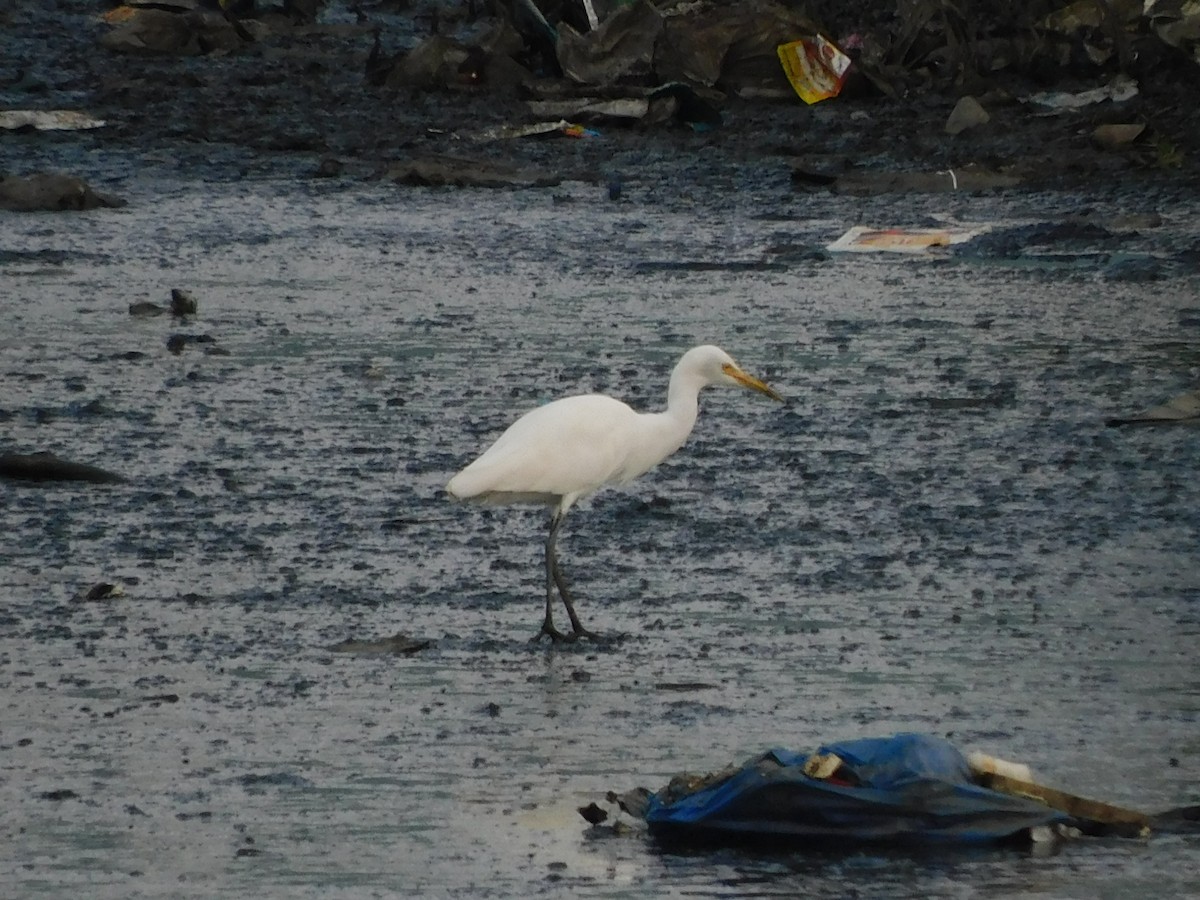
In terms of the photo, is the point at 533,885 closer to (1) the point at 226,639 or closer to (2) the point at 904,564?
(1) the point at 226,639

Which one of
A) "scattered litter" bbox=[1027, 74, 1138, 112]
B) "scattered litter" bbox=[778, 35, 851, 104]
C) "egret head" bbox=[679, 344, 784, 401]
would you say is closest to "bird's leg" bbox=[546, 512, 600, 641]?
"egret head" bbox=[679, 344, 784, 401]

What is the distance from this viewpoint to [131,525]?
8.88 meters

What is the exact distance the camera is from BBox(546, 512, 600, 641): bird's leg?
293 inches

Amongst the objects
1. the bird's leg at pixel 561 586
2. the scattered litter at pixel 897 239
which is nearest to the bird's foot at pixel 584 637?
the bird's leg at pixel 561 586

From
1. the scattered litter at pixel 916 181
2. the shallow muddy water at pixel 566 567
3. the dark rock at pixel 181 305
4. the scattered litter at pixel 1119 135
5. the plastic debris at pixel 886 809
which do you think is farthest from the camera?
the scattered litter at pixel 1119 135

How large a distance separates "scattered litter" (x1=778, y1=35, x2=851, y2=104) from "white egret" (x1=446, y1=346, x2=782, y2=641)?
1473cm

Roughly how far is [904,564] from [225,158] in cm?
1350

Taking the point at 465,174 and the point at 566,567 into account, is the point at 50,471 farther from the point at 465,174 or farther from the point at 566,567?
the point at 465,174

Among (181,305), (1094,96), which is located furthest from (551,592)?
(1094,96)

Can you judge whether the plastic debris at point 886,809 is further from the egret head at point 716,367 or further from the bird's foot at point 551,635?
the egret head at point 716,367

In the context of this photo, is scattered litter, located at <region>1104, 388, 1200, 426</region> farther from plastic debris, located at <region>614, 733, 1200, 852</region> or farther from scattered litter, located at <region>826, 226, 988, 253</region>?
scattered litter, located at <region>826, 226, 988, 253</region>

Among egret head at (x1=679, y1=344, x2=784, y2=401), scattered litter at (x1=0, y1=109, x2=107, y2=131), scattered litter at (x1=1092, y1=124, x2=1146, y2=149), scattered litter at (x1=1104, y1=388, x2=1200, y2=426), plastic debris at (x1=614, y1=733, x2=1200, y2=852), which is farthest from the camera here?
scattered litter at (x1=0, y1=109, x2=107, y2=131)

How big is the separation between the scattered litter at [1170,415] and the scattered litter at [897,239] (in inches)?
197

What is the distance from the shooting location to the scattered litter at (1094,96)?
71.0 ft
